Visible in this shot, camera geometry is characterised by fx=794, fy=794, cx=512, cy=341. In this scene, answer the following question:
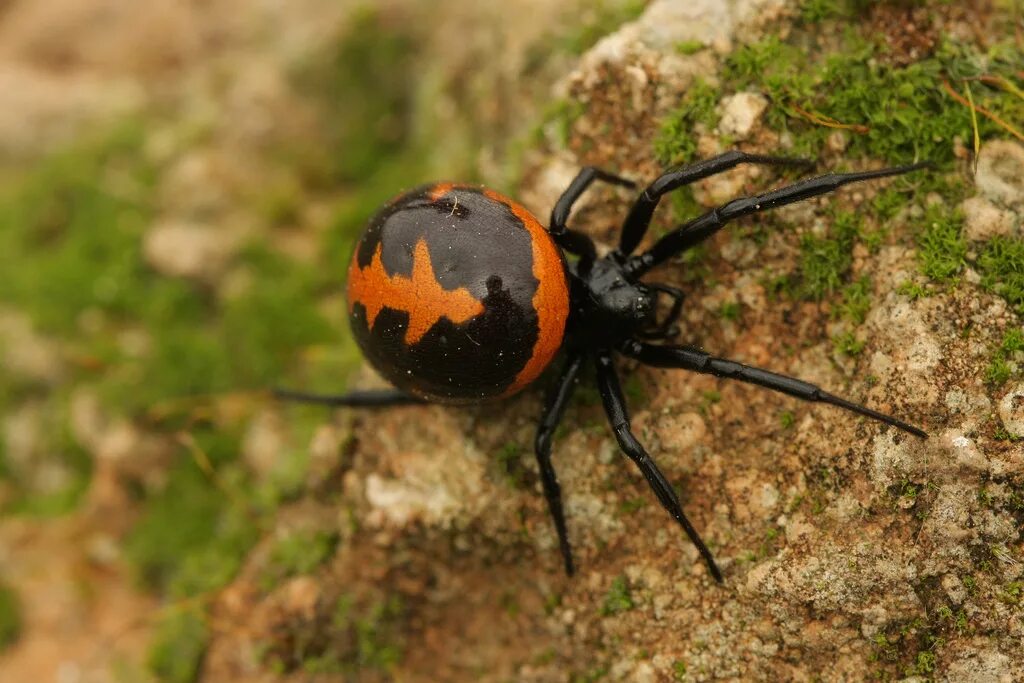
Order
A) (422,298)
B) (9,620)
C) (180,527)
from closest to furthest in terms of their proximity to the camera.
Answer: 1. (422,298)
2. (180,527)
3. (9,620)

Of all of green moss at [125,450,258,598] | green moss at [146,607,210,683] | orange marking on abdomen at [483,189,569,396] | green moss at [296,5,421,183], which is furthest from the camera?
green moss at [296,5,421,183]

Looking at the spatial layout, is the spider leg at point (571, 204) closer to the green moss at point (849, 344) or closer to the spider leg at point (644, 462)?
the spider leg at point (644, 462)

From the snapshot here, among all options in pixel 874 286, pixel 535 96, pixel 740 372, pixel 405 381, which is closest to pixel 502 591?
pixel 405 381

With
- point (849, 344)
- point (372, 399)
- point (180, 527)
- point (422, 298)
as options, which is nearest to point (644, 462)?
point (849, 344)

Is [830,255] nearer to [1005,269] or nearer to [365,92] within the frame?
[1005,269]

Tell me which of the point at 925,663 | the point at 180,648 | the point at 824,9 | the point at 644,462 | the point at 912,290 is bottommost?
the point at 180,648

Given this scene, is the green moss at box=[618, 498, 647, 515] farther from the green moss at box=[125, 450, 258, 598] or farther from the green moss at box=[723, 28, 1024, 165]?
the green moss at box=[125, 450, 258, 598]

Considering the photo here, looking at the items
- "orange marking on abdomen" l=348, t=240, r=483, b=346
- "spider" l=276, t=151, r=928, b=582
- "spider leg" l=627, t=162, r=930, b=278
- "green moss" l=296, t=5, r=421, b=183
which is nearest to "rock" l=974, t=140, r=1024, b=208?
"spider leg" l=627, t=162, r=930, b=278
